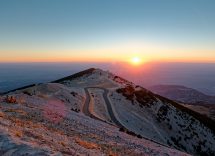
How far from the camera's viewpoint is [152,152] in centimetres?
2389

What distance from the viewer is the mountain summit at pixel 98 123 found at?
60.5 feet

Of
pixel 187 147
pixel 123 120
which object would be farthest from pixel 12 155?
pixel 187 147

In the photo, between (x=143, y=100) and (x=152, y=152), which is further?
(x=143, y=100)

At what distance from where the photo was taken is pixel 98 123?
3266 centimetres

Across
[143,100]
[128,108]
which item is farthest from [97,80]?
[128,108]

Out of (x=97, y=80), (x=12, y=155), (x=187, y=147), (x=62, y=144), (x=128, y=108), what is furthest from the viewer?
(x=97, y=80)

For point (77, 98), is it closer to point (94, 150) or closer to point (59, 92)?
point (59, 92)

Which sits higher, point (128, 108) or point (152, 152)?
point (152, 152)

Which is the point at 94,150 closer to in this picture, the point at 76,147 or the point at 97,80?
the point at 76,147

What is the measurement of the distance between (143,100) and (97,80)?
25.6 meters

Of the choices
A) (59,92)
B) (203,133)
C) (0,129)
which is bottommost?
(203,133)

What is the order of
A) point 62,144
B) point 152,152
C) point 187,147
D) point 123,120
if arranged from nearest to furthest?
1. point 62,144
2. point 152,152
3. point 123,120
4. point 187,147

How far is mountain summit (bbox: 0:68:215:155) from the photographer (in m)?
18.4

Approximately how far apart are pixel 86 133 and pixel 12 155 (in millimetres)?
11728
